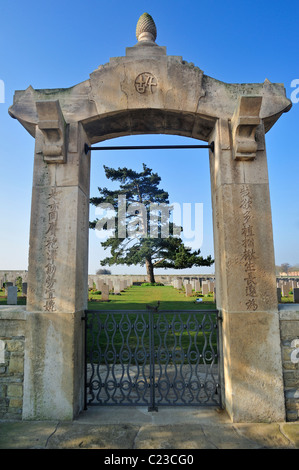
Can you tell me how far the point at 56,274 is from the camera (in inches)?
140

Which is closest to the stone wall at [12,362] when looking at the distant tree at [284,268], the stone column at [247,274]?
the stone column at [247,274]

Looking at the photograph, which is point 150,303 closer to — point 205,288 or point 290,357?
point 205,288

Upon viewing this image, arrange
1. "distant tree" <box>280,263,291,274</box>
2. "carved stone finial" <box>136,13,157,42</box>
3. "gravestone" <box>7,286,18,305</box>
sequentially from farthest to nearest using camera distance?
1. "distant tree" <box>280,263,291,274</box>
2. "gravestone" <box>7,286,18,305</box>
3. "carved stone finial" <box>136,13,157,42</box>

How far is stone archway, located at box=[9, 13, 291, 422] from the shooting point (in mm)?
3338

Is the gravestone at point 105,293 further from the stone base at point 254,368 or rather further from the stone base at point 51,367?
the stone base at point 254,368

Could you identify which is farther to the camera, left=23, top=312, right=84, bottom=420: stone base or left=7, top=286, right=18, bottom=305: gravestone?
left=7, top=286, right=18, bottom=305: gravestone

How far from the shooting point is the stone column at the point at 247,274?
3.29 metres

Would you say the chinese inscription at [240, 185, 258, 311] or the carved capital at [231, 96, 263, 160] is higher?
the carved capital at [231, 96, 263, 160]

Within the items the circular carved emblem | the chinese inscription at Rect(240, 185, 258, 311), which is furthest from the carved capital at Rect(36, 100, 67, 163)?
the chinese inscription at Rect(240, 185, 258, 311)

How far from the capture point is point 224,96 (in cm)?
385

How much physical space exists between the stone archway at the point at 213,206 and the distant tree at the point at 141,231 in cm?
2013

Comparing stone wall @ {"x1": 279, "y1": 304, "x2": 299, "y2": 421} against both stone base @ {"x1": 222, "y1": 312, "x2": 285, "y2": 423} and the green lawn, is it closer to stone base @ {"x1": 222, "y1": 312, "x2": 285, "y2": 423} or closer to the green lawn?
stone base @ {"x1": 222, "y1": 312, "x2": 285, "y2": 423}

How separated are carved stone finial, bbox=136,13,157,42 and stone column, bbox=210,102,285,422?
1856mm
